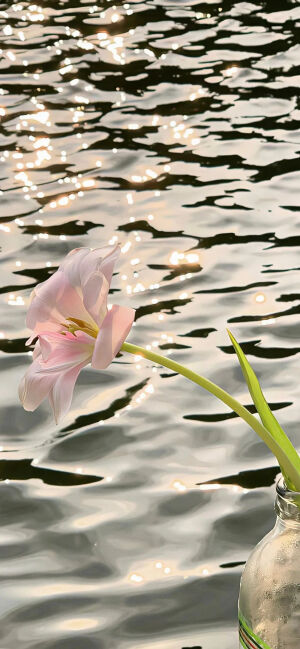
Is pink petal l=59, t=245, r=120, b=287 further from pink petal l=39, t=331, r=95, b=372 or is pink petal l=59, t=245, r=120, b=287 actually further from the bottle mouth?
the bottle mouth

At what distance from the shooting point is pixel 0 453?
1.63 meters

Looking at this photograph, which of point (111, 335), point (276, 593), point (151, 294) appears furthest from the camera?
point (151, 294)

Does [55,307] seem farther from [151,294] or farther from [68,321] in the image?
[151,294]

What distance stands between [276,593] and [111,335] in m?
0.28

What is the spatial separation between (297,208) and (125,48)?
5.57ft

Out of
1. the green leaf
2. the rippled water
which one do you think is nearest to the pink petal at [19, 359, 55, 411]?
the green leaf

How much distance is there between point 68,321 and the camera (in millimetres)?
744

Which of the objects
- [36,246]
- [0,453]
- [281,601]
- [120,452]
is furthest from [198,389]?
[281,601]

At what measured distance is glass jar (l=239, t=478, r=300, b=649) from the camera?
81 centimetres

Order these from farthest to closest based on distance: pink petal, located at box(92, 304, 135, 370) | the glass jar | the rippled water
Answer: the rippled water
the glass jar
pink petal, located at box(92, 304, 135, 370)

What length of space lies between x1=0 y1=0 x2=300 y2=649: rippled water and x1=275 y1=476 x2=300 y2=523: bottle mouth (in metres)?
0.42

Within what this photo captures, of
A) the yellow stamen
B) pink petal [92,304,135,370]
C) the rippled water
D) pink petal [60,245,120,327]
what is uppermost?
pink petal [60,245,120,327]

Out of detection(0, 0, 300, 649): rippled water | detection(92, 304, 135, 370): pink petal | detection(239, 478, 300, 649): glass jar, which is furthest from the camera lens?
detection(0, 0, 300, 649): rippled water

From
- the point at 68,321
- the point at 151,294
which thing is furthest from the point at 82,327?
the point at 151,294
